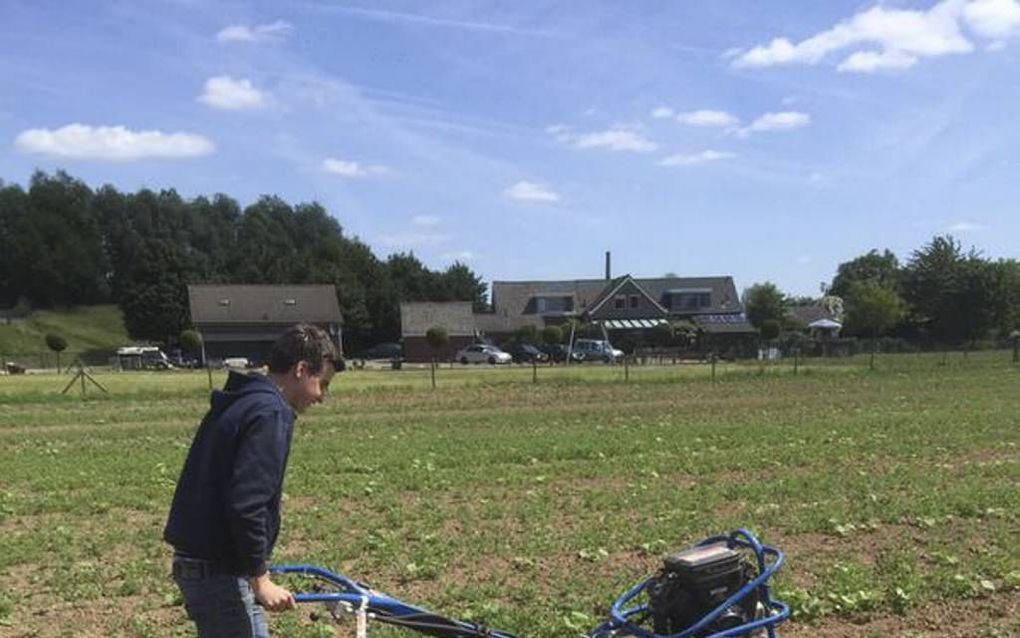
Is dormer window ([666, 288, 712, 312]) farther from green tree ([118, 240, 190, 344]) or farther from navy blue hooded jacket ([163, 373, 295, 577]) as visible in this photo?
navy blue hooded jacket ([163, 373, 295, 577])

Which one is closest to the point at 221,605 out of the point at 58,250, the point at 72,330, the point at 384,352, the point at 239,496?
the point at 239,496

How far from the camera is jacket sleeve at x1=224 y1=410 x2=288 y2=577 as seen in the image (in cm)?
390

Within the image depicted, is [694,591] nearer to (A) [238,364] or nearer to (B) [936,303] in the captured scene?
(A) [238,364]

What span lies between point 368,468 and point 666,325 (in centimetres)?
8491

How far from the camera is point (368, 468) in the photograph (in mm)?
15289

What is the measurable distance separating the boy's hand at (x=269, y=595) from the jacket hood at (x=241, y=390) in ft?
2.24

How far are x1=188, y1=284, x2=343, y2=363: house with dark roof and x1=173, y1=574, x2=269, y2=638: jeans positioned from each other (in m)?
91.2

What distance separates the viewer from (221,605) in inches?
160

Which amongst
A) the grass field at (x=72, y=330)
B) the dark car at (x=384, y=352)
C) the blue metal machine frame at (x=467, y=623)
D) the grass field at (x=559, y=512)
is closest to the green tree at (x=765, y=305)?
the dark car at (x=384, y=352)

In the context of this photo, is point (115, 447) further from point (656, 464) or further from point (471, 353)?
point (471, 353)

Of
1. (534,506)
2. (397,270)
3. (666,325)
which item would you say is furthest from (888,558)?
(397,270)

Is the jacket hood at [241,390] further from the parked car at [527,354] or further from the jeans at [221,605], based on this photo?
the parked car at [527,354]

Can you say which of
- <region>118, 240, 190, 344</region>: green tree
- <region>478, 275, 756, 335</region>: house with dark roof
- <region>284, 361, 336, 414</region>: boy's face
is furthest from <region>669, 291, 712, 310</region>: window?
<region>284, 361, 336, 414</region>: boy's face

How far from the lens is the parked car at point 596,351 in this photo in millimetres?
77312
